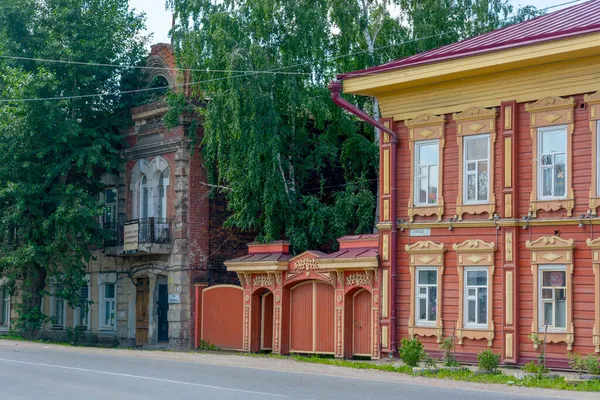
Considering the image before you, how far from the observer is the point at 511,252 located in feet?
73.5

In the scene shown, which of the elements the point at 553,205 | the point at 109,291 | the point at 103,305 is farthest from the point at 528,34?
the point at 103,305

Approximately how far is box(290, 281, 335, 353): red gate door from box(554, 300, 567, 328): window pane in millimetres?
6913

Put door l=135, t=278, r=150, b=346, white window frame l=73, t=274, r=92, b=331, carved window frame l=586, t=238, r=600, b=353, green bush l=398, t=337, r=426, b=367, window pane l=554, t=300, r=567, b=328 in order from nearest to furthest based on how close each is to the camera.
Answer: carved window frame l=586, t=238, r=600, b=353 → window pane l=554, t=300, r=567, b=328 → green bush l=398, t=337, r=426, b=367 → door l=135, t=278, r=150, b=346 → white window frame l=73, t=274, r=92, b=331

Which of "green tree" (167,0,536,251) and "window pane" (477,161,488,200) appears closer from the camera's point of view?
"window pane" (477,161,488,200)

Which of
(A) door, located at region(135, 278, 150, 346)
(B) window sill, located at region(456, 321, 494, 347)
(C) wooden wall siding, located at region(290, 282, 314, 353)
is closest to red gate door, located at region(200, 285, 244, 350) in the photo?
(C) wooden wall siding, located at region(290, 282, 314, 353)

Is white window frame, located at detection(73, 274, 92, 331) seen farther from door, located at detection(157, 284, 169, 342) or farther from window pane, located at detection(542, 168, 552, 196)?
window pane, located at detection(542, 168, 552, 196)

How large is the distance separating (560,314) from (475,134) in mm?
4834

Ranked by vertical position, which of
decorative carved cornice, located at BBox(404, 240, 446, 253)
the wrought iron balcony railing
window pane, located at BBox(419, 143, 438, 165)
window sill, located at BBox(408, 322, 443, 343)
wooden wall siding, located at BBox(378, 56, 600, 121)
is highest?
wooden wall siding, located at BBox(378, 56, 600, 121)

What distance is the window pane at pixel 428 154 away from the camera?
2425 cm

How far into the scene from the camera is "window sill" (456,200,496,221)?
2283 cm

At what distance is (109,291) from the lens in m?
36.1

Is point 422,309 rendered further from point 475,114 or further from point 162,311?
point 162,311

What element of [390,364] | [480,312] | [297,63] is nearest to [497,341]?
[480,312]

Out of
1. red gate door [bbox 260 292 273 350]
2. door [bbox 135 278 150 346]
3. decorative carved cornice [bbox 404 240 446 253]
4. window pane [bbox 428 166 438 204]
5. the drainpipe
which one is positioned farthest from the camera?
door [bbox 135 278 150 346]
